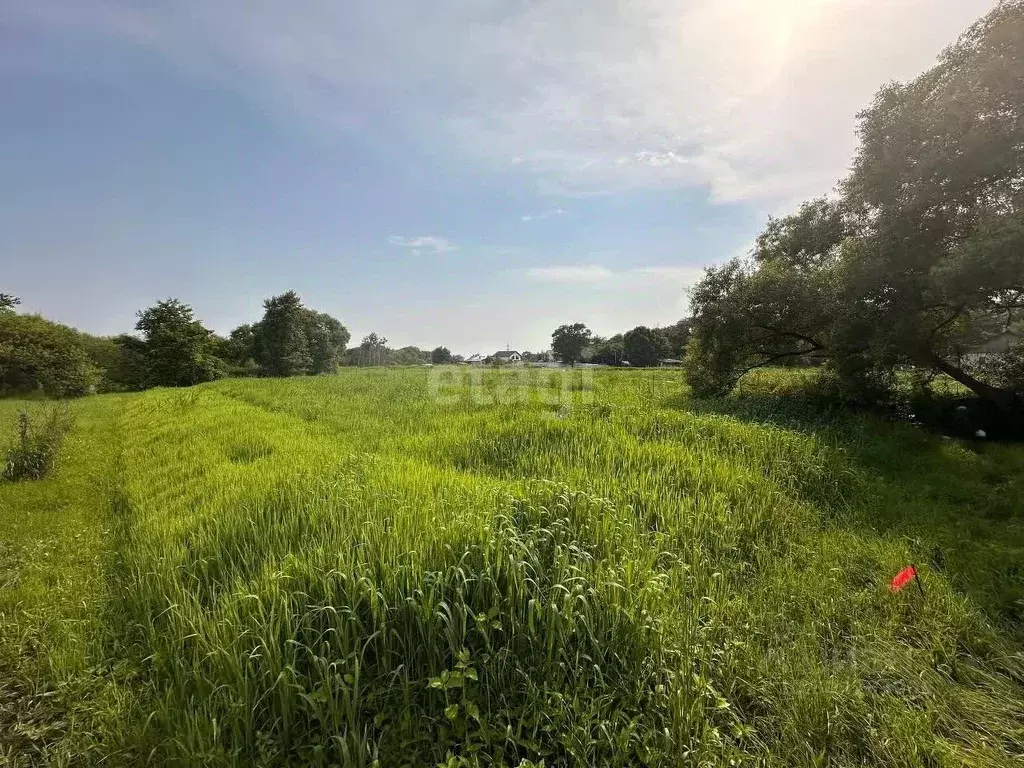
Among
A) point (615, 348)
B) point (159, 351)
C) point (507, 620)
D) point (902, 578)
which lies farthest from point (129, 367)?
point (615, 348)

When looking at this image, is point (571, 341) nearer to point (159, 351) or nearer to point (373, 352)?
point (373, 352)

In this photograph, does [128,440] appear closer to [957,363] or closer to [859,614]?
[859,614]

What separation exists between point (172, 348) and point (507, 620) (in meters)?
32.3

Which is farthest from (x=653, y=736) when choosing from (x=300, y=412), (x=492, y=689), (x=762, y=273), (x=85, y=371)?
(x=85, y=371)

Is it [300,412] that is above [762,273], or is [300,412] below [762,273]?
below

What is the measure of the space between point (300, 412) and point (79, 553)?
21.7ft

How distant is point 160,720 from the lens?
7.37 ft

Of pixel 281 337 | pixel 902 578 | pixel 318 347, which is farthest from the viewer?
pixel 318 347

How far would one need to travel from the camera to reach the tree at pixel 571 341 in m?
66.0

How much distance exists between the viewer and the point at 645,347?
5928 centimetres

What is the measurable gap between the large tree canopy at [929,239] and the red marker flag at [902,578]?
5916 mm

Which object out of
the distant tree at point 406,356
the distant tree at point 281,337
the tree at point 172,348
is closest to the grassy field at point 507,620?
the tree at point 172,348

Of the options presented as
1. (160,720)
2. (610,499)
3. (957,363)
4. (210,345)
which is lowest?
(160,720)

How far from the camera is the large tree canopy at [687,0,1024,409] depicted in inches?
278
